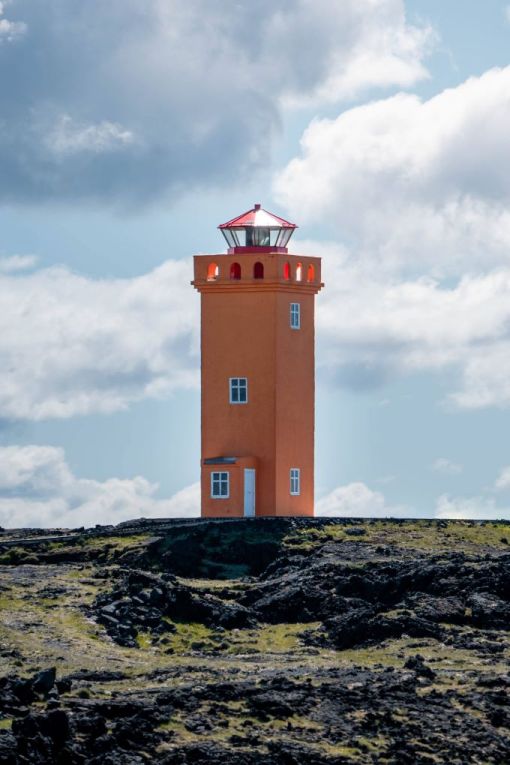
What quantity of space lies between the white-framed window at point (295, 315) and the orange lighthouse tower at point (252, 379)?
32 mm

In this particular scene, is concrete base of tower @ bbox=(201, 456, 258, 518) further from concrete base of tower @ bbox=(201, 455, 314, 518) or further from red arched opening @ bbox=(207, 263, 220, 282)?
red arched opening @ bbox=(207, 263, 220, 282)

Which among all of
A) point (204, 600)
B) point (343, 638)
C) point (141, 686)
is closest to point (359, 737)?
point (141, 686)

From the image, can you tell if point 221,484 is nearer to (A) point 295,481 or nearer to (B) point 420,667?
(A) point 295,481

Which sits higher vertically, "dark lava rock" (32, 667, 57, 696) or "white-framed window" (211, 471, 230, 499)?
"white-framed window" (211, 471, 230, 499)

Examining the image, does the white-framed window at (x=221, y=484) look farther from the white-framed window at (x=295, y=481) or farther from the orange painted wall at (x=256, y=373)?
the white-framed window at (x=295, y=481)

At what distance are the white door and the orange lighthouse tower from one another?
3 centimetres

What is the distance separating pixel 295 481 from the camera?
7962cm

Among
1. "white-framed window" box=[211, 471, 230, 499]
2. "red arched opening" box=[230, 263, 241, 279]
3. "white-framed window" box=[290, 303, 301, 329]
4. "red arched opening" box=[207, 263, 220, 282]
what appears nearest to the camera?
"white-framed window" box=[211, 471, 230, 499]

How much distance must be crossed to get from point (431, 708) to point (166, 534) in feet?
77.6

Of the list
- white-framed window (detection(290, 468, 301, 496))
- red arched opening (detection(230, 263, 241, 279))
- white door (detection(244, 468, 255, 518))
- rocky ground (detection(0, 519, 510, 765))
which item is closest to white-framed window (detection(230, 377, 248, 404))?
white door (detection(244, 468, 255, 518))

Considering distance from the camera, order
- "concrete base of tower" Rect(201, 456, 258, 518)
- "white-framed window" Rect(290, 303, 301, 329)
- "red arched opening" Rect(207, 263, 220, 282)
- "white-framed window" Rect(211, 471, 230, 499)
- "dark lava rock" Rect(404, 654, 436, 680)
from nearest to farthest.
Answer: "dark lava rock" Rect(404, 654, 436, 680), "concrete base of tower" Rect(201, 456, 258, 518), "white-framed window" Rect(211, 471, 230, 499), "red arched opening" Rect(207, 263, 220, 282), "white-framed window" Rect(290, 303, 301, 329)

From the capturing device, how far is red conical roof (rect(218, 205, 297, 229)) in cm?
7988

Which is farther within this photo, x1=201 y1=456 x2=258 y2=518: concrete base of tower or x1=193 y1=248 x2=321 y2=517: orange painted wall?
x1=193 y1=248 x2=321 y2=517: orange painted wall

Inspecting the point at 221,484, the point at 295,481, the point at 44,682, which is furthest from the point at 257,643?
the point at 295,481
